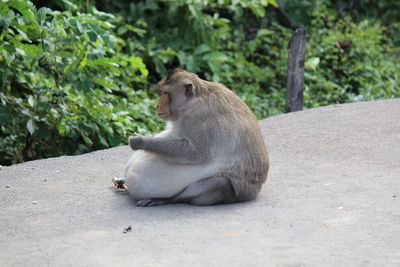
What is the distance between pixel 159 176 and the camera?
18.6 feet

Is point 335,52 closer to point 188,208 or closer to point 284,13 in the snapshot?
point 284,13

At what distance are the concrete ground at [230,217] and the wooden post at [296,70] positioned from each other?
2.24 m

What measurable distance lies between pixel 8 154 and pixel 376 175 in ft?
14.7

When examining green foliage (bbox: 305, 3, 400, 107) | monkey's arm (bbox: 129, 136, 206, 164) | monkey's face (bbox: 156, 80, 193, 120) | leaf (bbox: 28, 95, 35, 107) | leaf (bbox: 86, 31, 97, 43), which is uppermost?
leaf (bbox: 86, 31, 97, 43)

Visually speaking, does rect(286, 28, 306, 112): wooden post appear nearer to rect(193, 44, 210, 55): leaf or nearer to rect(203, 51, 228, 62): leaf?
rect(203, 51, 228, 62): leaf

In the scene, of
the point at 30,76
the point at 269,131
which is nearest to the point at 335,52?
the point at 269,131

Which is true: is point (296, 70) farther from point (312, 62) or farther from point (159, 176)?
A: point (159, 176)

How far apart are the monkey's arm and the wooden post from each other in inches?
181

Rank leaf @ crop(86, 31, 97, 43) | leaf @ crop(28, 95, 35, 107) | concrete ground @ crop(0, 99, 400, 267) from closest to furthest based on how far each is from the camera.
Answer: concrete ground @ crop(0, 99, 400, 267) < leaf @ crop(86, 31, 97, 43) < leaf @ crop(28, 95, 35, 107)

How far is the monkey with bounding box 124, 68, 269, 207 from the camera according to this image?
5.57 m

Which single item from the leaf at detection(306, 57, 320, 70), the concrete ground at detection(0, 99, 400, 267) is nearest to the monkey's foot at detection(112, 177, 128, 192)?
the concrete ground at detection(0, 99, 400, 267)

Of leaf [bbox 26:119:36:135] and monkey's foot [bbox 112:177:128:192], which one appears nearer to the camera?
monkey's foot [bbox 112:177:128:192]

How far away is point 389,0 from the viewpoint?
51.5 ft

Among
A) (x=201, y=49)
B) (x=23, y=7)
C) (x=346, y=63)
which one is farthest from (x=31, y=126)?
(x=346, y=63)
